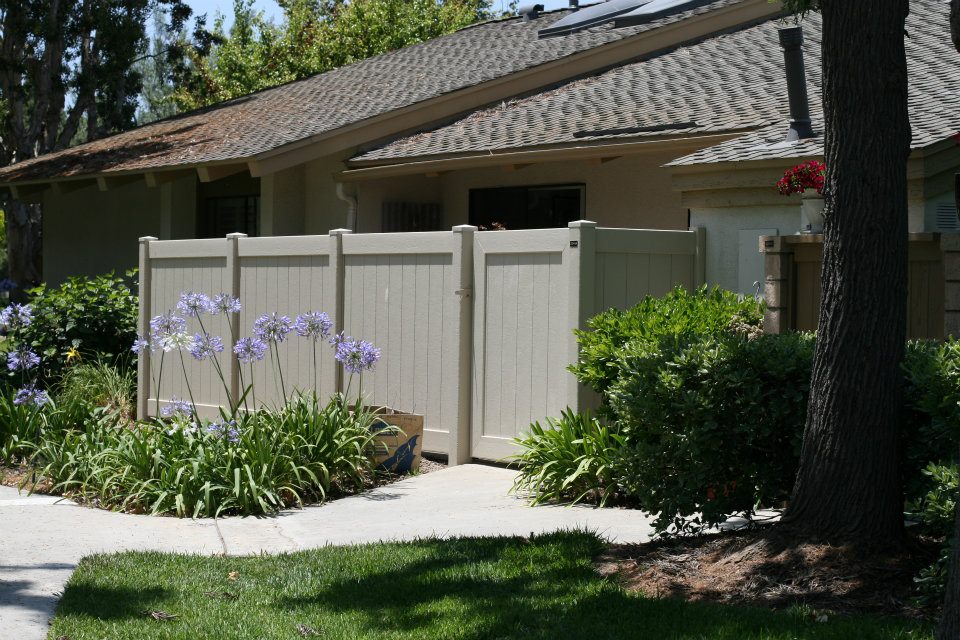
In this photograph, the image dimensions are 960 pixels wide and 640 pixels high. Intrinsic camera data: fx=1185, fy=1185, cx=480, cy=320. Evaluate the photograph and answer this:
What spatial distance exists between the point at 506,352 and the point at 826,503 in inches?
173

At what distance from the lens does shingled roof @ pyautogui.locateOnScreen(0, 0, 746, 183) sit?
15922mm

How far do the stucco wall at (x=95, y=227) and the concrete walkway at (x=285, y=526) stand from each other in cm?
1083

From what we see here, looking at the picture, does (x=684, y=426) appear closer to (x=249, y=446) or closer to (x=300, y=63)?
(x=249, y=446)

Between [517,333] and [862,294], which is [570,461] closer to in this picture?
[517,333]

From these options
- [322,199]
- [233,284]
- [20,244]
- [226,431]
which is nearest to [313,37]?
[20,244]

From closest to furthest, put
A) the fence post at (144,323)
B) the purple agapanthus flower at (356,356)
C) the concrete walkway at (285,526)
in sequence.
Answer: the concrete walkway at (285,526) < the purple agapanthus flower at (356,356) < the fence post at (144,323)

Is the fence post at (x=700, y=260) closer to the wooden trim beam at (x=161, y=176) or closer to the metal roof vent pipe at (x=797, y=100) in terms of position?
the metal roof vent pipe at (x=797, y=100)

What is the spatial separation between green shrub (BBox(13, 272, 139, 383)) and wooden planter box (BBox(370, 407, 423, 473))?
5.53 meters

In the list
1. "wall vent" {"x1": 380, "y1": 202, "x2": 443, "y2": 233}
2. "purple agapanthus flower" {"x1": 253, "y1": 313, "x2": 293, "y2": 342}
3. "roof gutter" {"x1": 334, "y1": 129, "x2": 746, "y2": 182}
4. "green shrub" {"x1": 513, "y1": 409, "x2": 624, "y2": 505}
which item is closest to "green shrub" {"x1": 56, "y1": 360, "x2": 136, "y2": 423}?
"roof gutter" {"x1": 334, "y1": 129, "x2": 746, "y2": 182}

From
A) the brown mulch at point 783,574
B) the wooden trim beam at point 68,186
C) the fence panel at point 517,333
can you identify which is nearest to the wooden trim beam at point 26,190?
the wooden trim beam at point 68,186

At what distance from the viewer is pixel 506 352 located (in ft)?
32.0

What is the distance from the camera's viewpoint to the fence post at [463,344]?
9984mm

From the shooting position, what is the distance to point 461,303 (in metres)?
9.99

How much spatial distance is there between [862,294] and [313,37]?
3448 cm
